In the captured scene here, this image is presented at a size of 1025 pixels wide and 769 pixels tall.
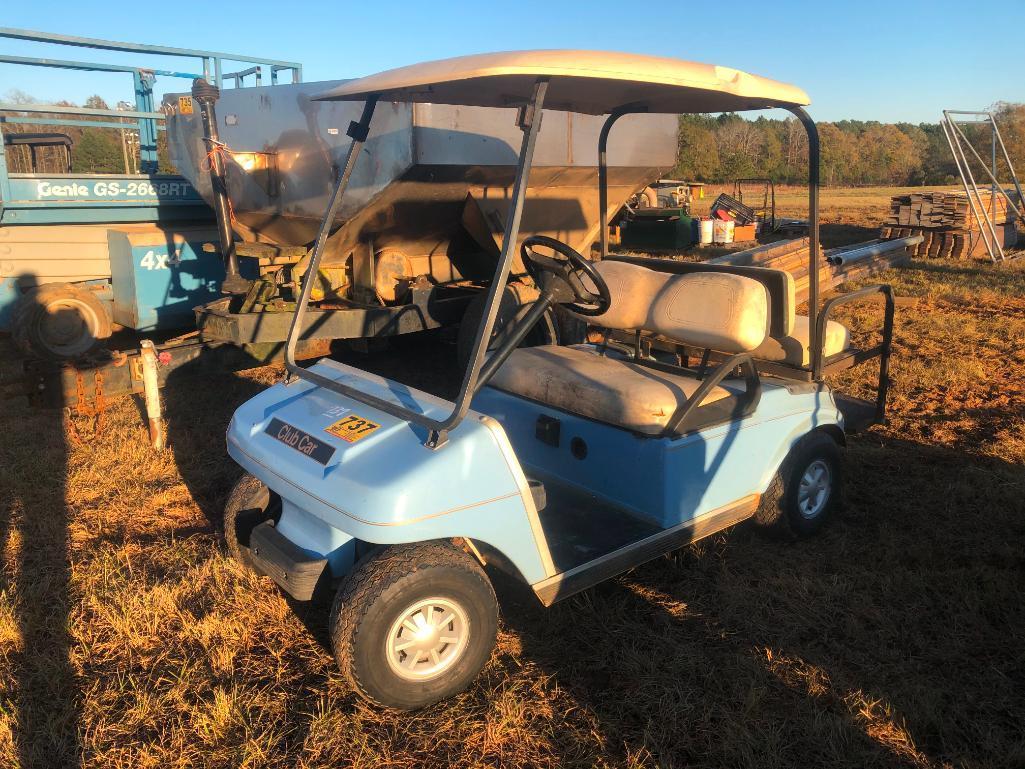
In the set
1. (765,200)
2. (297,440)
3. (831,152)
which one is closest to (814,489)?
(297,440)

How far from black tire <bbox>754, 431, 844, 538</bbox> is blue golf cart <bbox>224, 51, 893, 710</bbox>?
0.03 ft

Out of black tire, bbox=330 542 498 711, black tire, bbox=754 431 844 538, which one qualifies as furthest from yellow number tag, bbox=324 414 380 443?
black tire, bbox=754 431 844 538

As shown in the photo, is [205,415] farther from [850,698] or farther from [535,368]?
[850,698]

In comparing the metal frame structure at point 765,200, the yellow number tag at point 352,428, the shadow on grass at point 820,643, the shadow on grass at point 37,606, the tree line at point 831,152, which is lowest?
the shadow on grass at point 820,643

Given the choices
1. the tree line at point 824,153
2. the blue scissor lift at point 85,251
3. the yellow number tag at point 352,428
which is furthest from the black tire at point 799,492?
the tree line at point 824,153

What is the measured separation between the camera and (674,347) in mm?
4219

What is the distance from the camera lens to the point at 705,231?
15.9m

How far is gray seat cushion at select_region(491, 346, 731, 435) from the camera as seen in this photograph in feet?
10.3

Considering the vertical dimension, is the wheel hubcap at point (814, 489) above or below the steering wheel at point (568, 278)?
below

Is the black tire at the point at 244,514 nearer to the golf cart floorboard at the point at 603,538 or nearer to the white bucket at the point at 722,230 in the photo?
the golf cart floorboard at the point at 603,538

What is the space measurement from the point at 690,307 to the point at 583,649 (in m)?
1.51

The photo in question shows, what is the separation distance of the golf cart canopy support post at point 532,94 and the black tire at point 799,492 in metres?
0.38

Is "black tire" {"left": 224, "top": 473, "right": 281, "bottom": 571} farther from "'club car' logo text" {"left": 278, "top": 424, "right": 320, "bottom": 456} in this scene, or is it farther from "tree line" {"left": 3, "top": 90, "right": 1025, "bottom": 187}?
"tree line" {"left": 3, "top": 90, "right": 1025, "bottom": 187}

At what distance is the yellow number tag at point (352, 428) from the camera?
2.59 m
